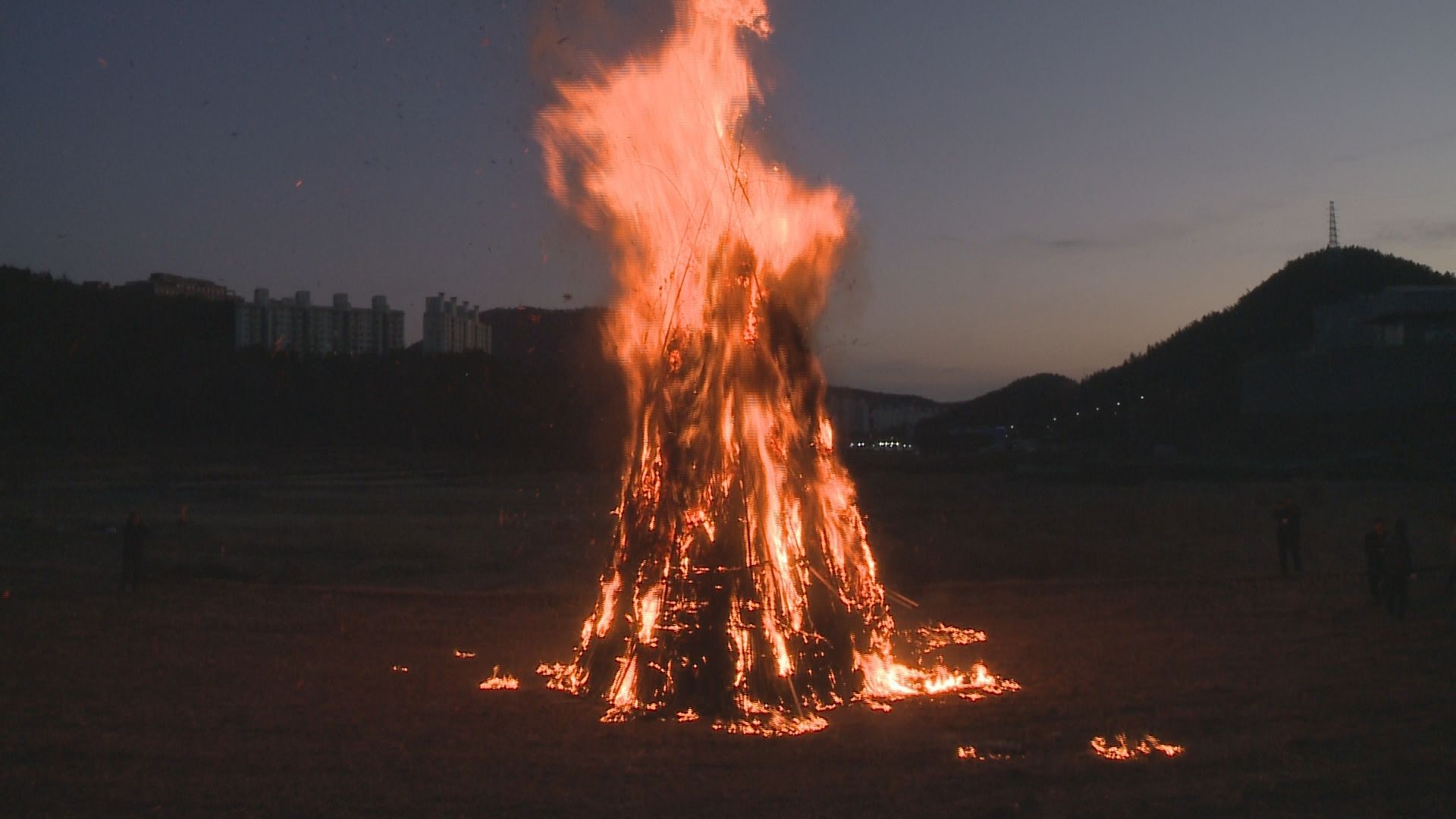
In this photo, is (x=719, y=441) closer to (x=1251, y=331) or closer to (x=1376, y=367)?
(x=1376, y=367)

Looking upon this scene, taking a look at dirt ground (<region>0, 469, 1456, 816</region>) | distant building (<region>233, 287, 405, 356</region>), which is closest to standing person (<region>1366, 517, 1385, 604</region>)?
dirt ground (<region>0, 469, 1456, 816</region>)

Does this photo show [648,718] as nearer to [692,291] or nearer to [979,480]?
[692,291]

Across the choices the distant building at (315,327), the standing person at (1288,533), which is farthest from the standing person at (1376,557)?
the distant building at (315,327)

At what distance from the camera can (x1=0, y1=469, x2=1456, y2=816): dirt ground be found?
20.1ft

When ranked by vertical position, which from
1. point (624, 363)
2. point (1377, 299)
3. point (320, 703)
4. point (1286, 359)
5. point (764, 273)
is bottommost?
point (320, 703)

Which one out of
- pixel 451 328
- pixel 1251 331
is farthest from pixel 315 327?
Answer: pixel 1251 331

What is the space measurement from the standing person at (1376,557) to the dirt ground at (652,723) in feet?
0.80

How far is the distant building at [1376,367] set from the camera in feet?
162

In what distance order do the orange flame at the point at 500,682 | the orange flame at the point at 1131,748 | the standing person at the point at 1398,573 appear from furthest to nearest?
the standing person at the point at 1398,573, the orange flame at the point at 500,682, the orange flame at the point at 1131,748

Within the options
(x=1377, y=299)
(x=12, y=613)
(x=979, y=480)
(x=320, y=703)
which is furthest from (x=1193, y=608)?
(x=1377, y=299)

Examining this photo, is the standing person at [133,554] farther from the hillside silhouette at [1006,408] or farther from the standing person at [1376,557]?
the hillside silhouette at [1006,408]

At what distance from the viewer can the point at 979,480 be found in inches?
1753

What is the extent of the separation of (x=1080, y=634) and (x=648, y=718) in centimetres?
553

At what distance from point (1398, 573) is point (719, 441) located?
8129 mm
